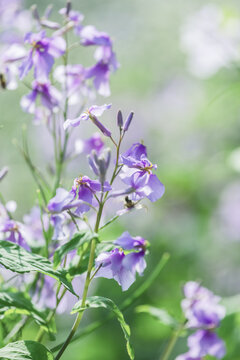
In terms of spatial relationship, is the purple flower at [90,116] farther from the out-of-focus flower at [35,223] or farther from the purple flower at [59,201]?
the out-of-focus flower at [35,223]

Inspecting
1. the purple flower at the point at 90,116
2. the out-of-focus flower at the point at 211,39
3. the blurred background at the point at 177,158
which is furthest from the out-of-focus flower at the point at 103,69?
the out-of-focus flower at the point at 211,39

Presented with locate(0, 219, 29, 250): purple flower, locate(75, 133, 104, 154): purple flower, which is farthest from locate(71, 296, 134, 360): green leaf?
locate(75, 133, 104, 154): purple flower

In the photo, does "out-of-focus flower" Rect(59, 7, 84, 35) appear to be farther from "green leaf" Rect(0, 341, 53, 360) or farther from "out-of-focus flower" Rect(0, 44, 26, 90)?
"green leaf" Rect(0, 341, 53, 360)

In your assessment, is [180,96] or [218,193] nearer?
[218,193]

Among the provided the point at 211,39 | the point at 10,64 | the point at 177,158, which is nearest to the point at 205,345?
the point at 10,64

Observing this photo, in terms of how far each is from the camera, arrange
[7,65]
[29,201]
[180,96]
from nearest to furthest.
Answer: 1. [7,65]
2. [29,201]
3. [180,96]

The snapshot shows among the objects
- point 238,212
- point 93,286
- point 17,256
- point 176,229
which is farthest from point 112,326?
point 17,256

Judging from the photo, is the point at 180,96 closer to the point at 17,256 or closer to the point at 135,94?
the point at 135,94
